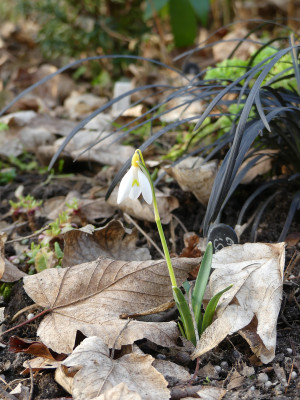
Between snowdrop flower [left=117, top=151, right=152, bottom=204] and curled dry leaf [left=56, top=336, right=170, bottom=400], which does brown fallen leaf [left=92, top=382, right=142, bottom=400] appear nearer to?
curled dry leaf [left=56, top=336, right=170, bottom=400]

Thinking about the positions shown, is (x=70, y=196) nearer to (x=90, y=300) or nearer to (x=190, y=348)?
(x=90, y=300)

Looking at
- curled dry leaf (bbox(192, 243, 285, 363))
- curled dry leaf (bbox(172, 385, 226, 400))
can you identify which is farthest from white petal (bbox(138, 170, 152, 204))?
curled dry leaf (bbox(172, 385, 226, 400))

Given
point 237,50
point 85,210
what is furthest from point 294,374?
point 237,50

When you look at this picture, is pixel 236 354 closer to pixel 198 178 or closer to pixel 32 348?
pixel 32 348

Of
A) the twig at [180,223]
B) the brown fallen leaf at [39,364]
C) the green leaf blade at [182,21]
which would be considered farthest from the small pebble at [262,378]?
the green leaf blade at [182,21]

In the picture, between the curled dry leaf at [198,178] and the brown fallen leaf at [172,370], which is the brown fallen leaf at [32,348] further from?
the curled dry leaf at [198,178]

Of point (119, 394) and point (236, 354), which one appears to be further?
point (236, 354)

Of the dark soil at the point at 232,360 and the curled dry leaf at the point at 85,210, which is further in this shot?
the curled dry leaf at the point at 85,210
